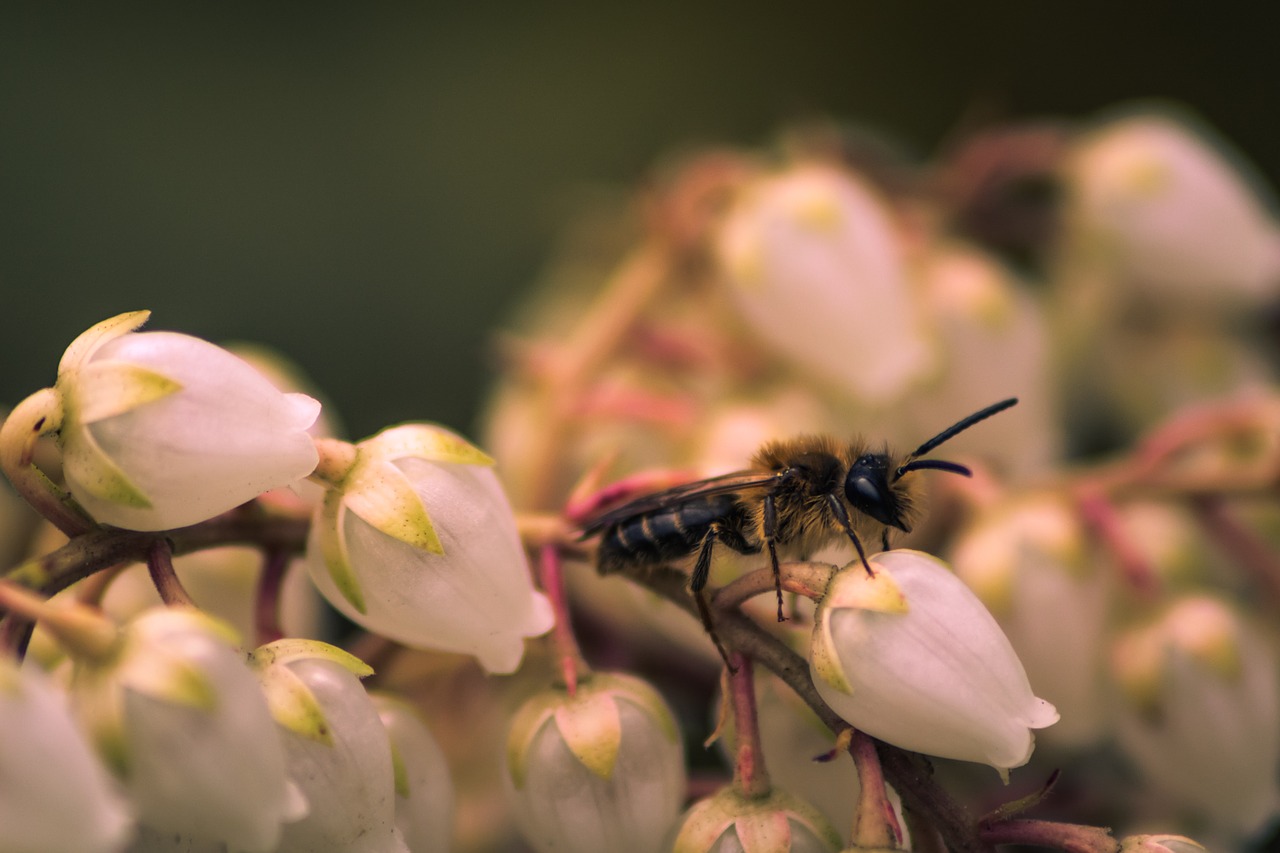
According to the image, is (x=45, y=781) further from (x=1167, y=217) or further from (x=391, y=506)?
(x=1167, y=217)

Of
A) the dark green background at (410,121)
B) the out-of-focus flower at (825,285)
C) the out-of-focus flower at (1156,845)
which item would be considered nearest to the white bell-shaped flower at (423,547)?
the out-of-focus flower at (1156,845)

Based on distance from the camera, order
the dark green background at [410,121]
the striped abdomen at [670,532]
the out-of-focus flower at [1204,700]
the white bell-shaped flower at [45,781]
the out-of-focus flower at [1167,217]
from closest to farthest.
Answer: the white bell-shaped flower at [45,781] → the striped abdomen at [670,532] → the out-of-focus flower at [1204,700] → the out-of-focus flower at [1167,217] → the dark green background at [410,121]

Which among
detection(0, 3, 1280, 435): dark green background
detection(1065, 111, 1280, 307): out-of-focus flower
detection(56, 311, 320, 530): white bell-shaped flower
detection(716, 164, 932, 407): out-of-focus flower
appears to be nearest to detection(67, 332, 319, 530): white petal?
detection(56, 311, 320, 530): white bell-shaped flower

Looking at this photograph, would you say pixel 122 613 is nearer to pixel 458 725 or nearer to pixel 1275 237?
pixel 458 725

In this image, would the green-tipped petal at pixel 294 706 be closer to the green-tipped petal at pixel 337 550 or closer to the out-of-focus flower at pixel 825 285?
the green-tipped petal at pixel 337 550

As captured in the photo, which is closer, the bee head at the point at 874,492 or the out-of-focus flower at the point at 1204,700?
the bee head at the point at 874,492

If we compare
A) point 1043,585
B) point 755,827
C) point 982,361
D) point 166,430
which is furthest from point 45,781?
point 982,361
